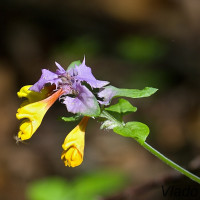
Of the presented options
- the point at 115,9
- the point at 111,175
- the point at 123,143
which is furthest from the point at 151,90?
the point at 115,9

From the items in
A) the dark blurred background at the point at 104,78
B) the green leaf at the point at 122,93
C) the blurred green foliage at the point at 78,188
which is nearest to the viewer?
the green leaf at the point at 122,93

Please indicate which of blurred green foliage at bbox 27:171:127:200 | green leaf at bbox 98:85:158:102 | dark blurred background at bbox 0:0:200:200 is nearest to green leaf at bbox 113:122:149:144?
green leaf at bbox 98:85:158:102

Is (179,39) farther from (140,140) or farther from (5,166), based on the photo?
(140,140)

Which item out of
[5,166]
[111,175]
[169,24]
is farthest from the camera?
[169,24]

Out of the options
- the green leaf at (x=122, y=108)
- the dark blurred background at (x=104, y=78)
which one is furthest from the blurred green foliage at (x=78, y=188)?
the green leaf at (x=122, y=108)

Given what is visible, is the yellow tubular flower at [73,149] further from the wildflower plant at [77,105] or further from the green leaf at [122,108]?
the green leaf at [122,108]

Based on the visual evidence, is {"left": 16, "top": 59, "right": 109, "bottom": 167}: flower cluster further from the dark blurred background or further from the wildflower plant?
the dark blurred background
